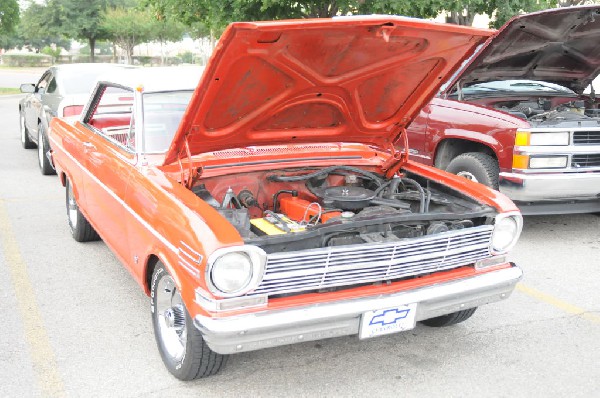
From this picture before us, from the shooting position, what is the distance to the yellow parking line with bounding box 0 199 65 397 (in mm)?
3223

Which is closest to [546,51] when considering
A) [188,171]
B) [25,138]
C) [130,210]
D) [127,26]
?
[188,171]

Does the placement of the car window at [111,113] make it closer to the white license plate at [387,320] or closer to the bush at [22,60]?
the white license plate at [387,320]

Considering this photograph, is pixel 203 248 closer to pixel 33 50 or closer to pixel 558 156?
pixel 558 156

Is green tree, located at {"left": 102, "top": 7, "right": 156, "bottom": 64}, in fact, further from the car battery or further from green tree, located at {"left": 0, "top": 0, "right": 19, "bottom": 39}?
the car battery

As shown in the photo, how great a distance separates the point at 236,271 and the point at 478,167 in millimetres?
3769

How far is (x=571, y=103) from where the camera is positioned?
695 cm

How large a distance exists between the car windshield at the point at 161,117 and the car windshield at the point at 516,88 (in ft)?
11.9

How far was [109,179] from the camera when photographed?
13.4 ft

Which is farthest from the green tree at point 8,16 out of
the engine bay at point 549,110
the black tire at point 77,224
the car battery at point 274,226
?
the car battery at point 274,226

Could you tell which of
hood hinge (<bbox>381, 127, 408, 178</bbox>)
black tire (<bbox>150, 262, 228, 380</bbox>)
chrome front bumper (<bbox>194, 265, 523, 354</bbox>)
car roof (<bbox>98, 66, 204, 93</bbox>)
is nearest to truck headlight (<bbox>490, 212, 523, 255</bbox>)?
chrome front bumper (<bbox>194, 265, 523, 354</bbox>)

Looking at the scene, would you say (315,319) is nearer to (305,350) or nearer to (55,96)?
(305,350)

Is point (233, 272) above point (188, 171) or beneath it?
beneath

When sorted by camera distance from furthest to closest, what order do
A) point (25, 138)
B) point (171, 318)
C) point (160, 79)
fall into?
1. point (25, 138)
2. point (160, 79)
3. point (171, 318)

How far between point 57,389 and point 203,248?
1.16 meters
